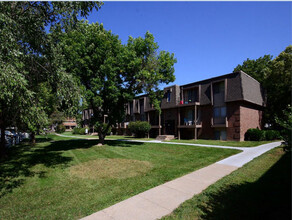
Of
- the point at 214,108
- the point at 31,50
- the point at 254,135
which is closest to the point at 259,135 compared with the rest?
the point at 254,135

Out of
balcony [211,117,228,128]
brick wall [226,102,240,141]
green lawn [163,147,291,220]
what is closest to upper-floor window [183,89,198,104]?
balcony [211,117,228,128]

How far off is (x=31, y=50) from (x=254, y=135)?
71.9 ft

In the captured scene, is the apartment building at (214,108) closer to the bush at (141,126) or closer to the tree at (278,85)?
the bush at (141,126)

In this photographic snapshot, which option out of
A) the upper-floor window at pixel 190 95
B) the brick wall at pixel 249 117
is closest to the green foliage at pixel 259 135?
the brick wall at pixel 249 117

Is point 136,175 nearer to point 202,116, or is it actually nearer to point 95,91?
point 95,91

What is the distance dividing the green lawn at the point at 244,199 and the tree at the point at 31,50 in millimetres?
5813

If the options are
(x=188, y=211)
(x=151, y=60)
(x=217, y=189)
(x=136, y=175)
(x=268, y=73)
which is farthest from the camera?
(x=268, y=73)

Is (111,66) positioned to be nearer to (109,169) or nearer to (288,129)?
(109,169)

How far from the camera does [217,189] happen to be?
560cm

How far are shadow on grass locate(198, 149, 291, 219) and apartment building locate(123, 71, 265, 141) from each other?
1457 centimetres

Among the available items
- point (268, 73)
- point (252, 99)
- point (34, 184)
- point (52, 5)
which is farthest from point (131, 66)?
point (268, 73)

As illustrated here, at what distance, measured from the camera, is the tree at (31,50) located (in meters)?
5.00

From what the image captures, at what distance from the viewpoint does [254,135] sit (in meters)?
19.2

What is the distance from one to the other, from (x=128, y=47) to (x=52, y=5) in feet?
35.0
